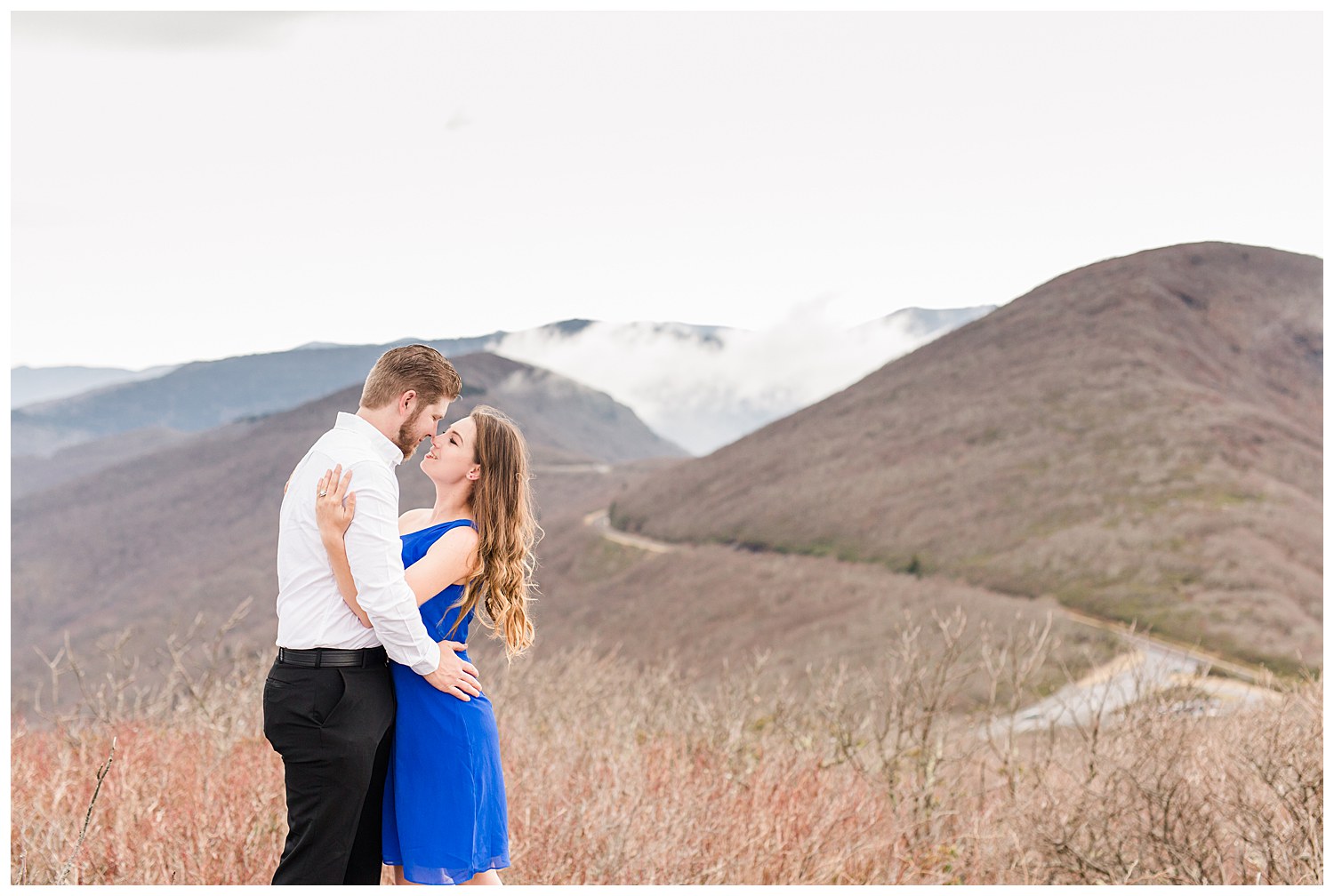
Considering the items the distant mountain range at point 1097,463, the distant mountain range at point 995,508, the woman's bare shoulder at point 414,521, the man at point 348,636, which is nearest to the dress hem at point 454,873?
the man at point 348,636

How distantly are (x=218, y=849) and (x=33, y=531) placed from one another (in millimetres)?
179063

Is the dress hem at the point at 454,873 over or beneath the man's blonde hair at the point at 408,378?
beneath

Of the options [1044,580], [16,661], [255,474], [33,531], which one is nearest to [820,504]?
[1044,580]

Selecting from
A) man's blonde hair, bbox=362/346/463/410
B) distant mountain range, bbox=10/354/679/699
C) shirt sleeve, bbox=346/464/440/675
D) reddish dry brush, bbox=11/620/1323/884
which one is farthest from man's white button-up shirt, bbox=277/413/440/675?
distant mountain range, bbox=10/354/679/699

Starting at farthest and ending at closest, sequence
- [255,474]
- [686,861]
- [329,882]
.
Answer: [255,474], [686,861], [329,882]

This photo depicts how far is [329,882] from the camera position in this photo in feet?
11.6

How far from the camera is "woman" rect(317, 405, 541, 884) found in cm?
362

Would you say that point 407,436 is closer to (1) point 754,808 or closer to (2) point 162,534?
(1) point 754,808

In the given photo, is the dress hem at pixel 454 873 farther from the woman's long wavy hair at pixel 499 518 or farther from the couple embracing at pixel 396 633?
the woman's long wavy hair at pixel 499 518

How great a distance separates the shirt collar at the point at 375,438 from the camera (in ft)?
11.6

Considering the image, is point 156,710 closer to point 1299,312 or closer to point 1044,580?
point 1044,580

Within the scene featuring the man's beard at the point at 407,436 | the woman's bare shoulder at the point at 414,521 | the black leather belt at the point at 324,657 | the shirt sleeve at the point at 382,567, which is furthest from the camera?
the woman's bare shoulder at the point at 414,521

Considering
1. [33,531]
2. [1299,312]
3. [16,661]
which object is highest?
[1299,312]

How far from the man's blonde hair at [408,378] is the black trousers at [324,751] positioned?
3.03 feet
